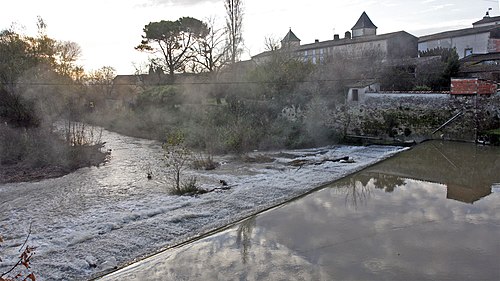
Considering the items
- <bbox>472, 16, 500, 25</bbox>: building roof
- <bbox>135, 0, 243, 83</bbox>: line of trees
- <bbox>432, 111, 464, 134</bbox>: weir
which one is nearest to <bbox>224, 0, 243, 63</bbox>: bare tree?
<bbox>135, 0, 243, 83</bbox>: line of trees

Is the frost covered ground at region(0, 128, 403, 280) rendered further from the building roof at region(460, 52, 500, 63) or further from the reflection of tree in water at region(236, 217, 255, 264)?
the building roof at region(460, 52, 500, 63)

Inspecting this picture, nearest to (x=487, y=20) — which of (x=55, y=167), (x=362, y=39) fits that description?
(x=362, y=39)

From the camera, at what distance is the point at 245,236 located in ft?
25.7

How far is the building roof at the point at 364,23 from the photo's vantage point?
4009cm

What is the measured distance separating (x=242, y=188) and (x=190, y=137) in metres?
8.68

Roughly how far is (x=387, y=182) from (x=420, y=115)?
25.8ft

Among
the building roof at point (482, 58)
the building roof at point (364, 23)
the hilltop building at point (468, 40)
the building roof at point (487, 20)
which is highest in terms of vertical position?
the building roof at point (364, 23)

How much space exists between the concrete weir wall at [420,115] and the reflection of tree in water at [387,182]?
6.92 meters

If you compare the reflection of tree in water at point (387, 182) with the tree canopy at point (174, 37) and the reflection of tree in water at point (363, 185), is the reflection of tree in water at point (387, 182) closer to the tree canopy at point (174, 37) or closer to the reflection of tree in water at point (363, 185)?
the reflection of tree in water at point (363, 185)

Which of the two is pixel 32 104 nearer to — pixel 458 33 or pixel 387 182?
pixel 387 182

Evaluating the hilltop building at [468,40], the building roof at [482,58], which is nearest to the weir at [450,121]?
the building roof at [482,58]

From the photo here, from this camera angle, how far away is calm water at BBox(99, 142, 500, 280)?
620cm

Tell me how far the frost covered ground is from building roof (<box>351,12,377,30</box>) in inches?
1100

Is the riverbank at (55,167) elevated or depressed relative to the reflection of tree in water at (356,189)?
elevated
